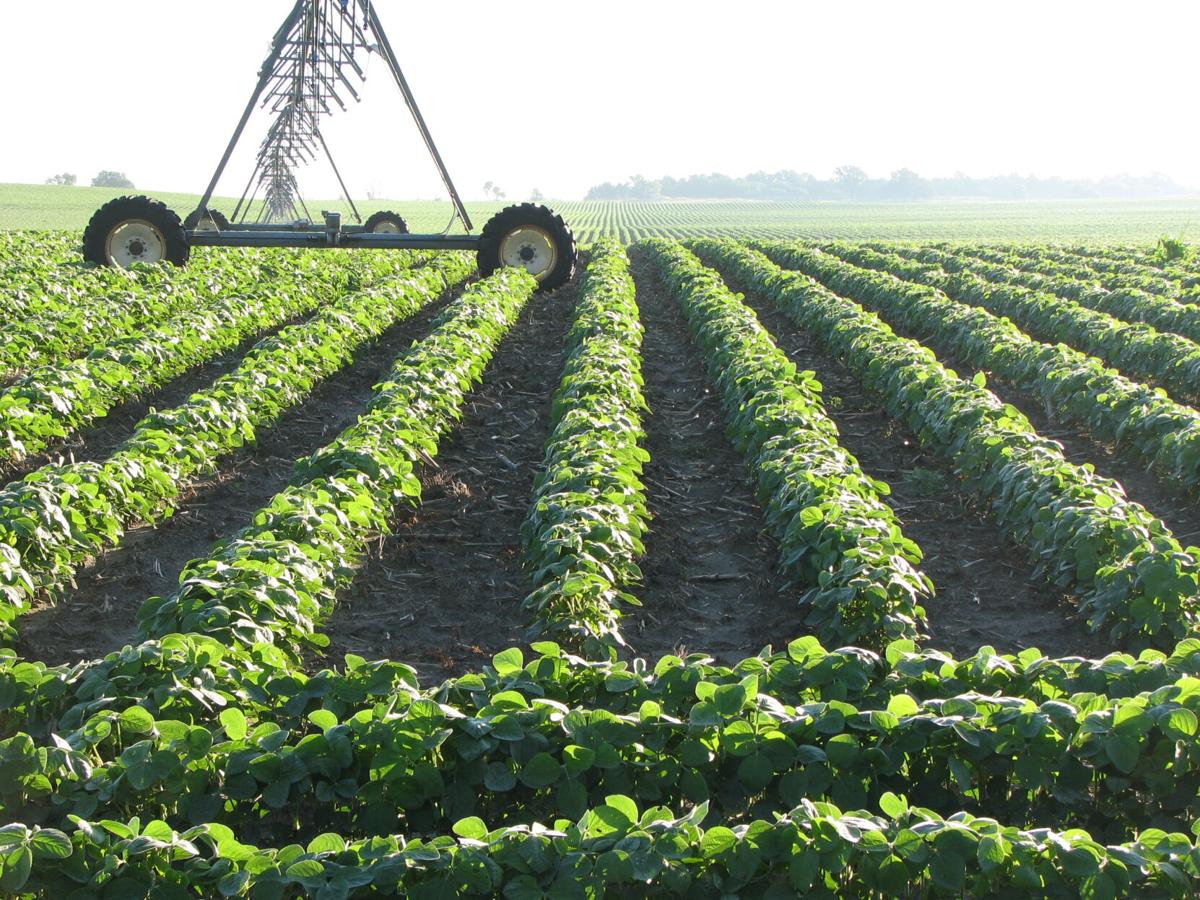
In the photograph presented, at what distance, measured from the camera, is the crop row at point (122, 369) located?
8.25 meters

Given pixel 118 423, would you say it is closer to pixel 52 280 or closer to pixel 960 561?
pixel 960 561

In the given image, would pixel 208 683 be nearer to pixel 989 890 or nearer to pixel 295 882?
pixel 295 882

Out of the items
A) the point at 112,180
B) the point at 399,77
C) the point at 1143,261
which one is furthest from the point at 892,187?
the point at 399,77

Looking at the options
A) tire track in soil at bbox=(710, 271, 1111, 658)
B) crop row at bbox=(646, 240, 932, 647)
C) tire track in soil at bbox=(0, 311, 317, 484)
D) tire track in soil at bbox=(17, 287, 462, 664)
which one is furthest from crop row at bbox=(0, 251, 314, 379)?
tire track in soil at bbox=(710, 271, 1111, 658)

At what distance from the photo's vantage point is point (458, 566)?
6.60m

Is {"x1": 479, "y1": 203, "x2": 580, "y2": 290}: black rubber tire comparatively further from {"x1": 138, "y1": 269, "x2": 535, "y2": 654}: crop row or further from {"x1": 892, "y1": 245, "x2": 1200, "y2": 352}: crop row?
{"x1": 892, "y1": 245, "x2": 1200, "y2": 352}: crop row

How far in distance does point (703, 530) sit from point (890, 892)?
4.43 metres

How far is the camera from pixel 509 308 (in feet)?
47.0

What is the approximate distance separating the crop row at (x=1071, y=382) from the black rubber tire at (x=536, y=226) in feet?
17.4

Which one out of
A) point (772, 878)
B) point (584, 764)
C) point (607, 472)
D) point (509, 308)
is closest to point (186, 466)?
point (607, 472)

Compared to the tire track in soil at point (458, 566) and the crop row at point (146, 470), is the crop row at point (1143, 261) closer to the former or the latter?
the tire track in soil at point (458, 566)

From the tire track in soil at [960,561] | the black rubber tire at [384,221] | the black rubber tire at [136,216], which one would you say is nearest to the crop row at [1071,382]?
the tire track in soil at [960,561]

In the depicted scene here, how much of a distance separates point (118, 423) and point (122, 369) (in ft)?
1.66

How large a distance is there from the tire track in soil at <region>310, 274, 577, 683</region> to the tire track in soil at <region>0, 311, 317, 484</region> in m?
2.33
